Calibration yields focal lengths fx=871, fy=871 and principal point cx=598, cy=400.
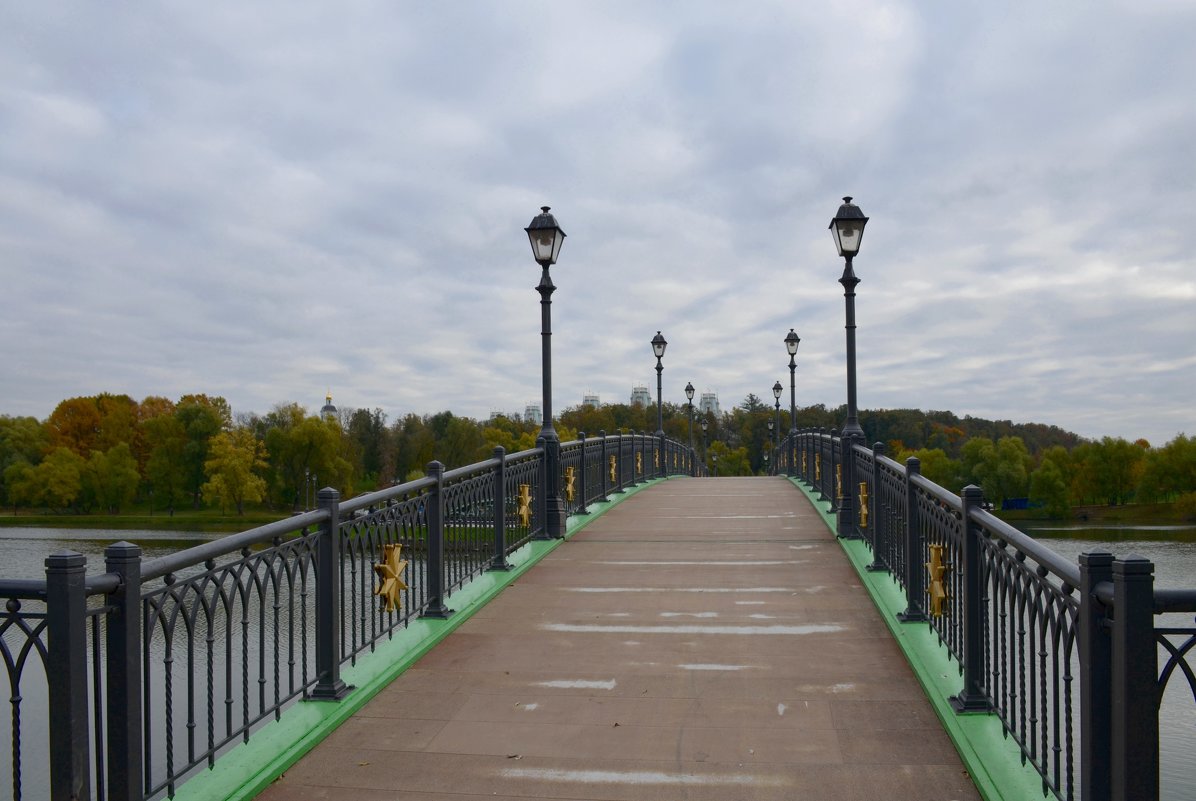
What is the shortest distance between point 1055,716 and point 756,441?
4904 inches

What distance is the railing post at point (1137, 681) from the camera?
266 cm

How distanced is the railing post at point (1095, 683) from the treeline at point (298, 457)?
7400 centimetres

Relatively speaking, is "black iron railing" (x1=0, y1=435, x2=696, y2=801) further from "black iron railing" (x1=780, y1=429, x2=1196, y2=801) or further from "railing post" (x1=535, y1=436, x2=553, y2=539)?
"black iron railing" (x1=780, y1=429, x2=1196, y2=801)

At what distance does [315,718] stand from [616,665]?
1.96m

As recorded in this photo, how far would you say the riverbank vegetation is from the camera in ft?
267

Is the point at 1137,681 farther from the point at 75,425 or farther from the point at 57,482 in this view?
the point at 75,425

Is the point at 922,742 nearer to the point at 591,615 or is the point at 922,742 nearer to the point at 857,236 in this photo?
the point at 591,615

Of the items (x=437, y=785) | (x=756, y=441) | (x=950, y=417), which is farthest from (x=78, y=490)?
(x=950, y=417)

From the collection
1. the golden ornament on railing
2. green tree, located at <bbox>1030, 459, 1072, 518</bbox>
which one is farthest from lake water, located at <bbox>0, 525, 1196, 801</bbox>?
green tree, located at <bbox>1030, 459, 1072, 518</bbox>

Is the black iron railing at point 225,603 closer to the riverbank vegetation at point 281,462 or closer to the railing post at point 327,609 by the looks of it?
the railing post at point 327,609

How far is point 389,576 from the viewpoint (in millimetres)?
6020

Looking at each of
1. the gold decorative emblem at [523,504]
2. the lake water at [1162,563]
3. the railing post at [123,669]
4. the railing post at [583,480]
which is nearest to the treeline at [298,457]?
the lake water at [1162,563]

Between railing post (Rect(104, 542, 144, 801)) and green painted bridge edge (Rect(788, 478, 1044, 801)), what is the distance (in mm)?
3540

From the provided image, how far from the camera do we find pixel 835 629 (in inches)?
259
